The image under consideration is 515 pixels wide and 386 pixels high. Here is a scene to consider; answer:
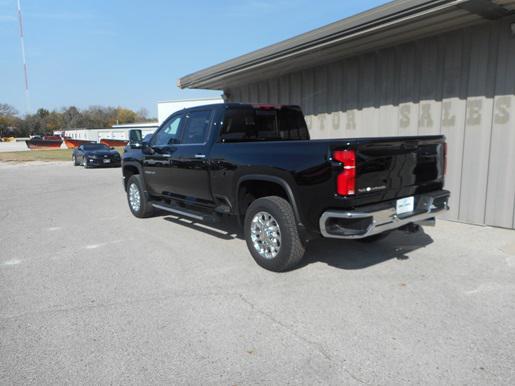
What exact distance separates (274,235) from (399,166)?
155 centimetres

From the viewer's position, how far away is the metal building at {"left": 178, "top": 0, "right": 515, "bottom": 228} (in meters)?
5.89

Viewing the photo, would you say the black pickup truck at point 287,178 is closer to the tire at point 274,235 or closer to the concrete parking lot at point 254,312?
the tire at point 274,235

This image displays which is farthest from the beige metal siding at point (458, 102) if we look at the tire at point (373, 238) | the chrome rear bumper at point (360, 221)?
the chrome rear bumper at point (360, 221)

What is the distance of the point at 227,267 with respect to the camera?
489 centimetres

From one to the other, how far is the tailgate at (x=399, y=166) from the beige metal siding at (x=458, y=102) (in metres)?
2.01

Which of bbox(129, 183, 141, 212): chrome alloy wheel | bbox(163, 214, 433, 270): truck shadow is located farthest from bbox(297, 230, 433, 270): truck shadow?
bbox(129, 183, 141, 212): chrome alloy wheel

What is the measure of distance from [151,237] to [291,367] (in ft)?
13.3

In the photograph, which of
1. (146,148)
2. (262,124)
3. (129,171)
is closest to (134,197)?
(129,171)

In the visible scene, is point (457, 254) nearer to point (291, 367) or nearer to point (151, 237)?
point (291, 367)

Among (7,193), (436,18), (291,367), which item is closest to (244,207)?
(291,367)

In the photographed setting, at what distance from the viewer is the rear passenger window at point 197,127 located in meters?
5.68

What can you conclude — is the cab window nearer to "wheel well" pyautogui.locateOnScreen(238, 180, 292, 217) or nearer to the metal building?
"wheel well" pyautogui.locateOnScreen(238, 180, 292, 217)

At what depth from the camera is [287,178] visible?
4.27 meters

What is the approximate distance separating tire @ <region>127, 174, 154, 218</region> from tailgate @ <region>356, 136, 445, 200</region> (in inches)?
185
